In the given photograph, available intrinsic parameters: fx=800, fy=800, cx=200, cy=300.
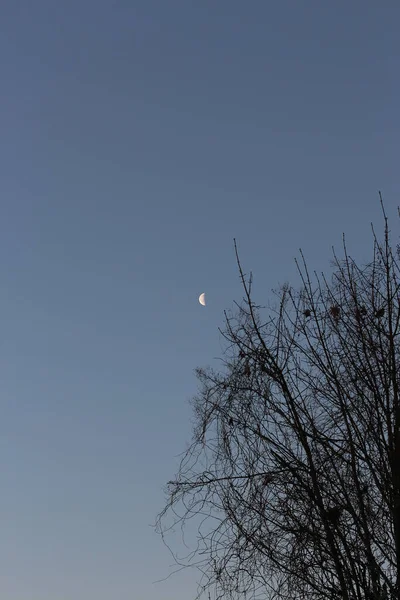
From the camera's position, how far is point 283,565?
581cm

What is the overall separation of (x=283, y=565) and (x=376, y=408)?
1.33 m

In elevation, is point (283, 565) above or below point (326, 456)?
below

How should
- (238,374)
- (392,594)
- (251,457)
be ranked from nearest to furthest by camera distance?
(392,594)
(251,457)
(238,374)

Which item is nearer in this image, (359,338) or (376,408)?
(376,408)

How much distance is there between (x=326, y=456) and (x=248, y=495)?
666 millimetres

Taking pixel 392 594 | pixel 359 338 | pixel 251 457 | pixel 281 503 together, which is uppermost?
pixel 359 338

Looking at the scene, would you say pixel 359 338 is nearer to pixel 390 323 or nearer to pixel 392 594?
pixel 390 323

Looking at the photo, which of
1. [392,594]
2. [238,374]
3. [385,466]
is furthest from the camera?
[238,374]

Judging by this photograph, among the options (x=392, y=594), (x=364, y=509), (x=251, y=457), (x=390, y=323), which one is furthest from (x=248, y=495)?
(x=390, y=323)

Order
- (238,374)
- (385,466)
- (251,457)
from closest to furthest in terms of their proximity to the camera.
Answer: (385,466)
(251,457)
(238,374)

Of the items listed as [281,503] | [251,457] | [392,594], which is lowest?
[392,594]

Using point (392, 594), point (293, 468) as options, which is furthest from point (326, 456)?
point (392, 594)

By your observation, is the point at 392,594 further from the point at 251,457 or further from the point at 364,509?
the point at 251,457

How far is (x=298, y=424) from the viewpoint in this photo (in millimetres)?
6098
